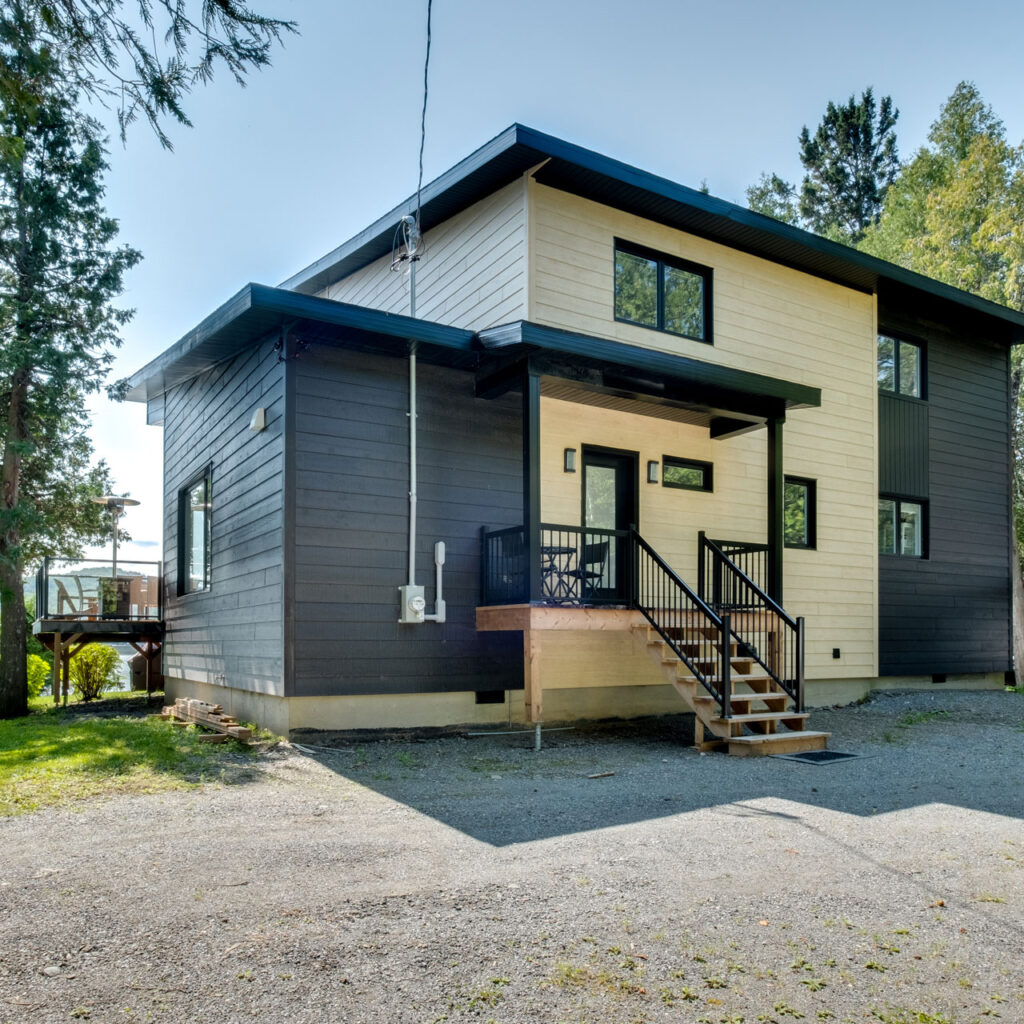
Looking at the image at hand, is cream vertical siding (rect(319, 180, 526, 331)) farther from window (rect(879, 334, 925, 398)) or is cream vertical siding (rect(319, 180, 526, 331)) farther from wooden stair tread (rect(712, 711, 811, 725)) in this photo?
window (rect(879, 334, 925, 398))

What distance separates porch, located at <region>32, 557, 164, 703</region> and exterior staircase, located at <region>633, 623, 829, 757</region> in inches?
310

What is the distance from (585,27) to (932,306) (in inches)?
352

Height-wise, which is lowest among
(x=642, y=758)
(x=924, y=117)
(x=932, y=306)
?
(x=642, y=758)

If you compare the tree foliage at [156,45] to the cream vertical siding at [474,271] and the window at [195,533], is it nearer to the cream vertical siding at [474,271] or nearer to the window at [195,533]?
the cream vertical siding at [474,271]

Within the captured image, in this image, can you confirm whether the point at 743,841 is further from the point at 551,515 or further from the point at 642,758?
the point at 551,515

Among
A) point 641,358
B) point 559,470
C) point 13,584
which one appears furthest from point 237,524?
point 13,584

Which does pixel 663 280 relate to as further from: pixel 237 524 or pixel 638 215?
pixel 237 524

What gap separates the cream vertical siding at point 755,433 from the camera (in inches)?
372

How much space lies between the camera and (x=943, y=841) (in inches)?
184

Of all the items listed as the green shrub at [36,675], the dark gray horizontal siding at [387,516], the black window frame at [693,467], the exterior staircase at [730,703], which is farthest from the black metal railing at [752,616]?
the green shrub at [36,675]

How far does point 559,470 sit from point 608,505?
0.84 m

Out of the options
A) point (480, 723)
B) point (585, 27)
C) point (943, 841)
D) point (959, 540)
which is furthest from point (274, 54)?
point (959, 540)

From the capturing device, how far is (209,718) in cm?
829

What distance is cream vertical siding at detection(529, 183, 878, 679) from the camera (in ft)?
31.0
